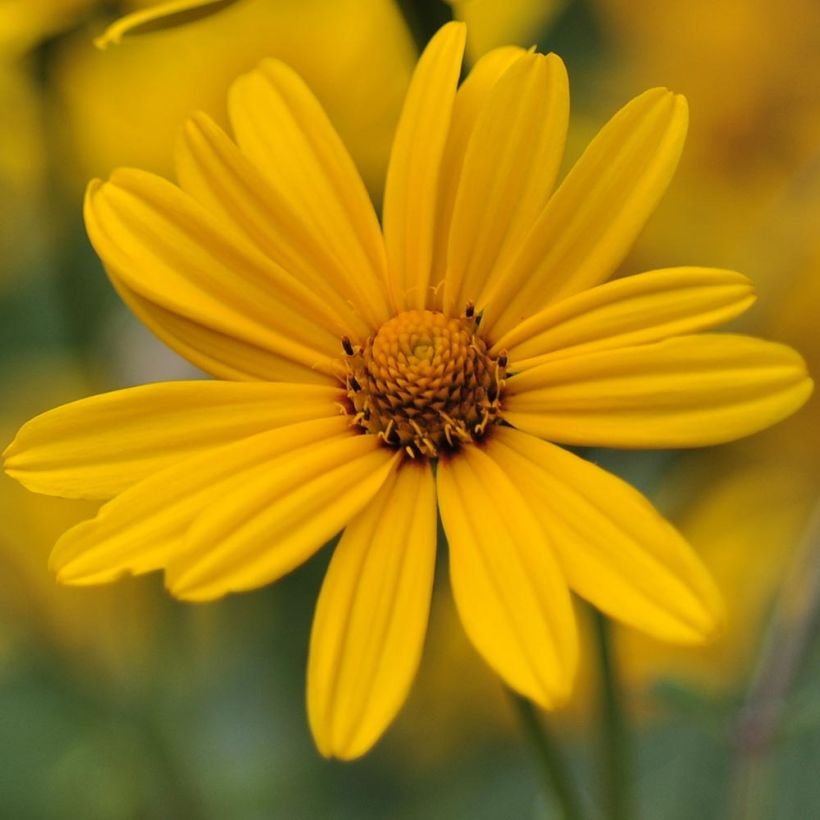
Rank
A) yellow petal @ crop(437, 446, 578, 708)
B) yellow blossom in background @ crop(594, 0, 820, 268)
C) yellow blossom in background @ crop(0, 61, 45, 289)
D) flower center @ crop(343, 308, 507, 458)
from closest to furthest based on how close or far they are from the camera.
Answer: yellow petal @ crop(437, 446, 578, 708) < flower center @ crop(343, 308, 507, 458) < yellow blossom in background @ crop(0, 61, 45, 289) < yellow blossom in background @ crop(594, 0, 820, 268)

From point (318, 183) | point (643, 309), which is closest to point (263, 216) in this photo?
point (318, 183)

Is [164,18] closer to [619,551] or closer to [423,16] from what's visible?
[423,16]

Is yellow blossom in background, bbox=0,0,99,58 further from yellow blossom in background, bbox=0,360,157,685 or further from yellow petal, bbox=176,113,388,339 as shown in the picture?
yellow blossom in background, bbox=0,360,157,685

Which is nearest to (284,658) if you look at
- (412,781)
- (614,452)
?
(412,781)

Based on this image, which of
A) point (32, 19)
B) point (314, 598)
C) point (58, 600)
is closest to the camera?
point (32, 19)

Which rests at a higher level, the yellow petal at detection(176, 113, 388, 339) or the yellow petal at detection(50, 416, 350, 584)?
the yellow petal at detection(176, 113, 388, 339)

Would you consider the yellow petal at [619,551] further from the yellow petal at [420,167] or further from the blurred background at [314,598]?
the blurred background at [314,598]

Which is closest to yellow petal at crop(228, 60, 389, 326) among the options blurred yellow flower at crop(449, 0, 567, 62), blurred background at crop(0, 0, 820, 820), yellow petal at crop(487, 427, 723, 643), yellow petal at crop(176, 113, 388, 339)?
yellow petal at crop(176, 113, 388, 339)

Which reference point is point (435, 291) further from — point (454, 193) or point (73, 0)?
point (73, 0)

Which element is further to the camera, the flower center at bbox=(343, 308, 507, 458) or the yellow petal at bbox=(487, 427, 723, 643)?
the flower center at bbox=(343, 308, 507, 458)
